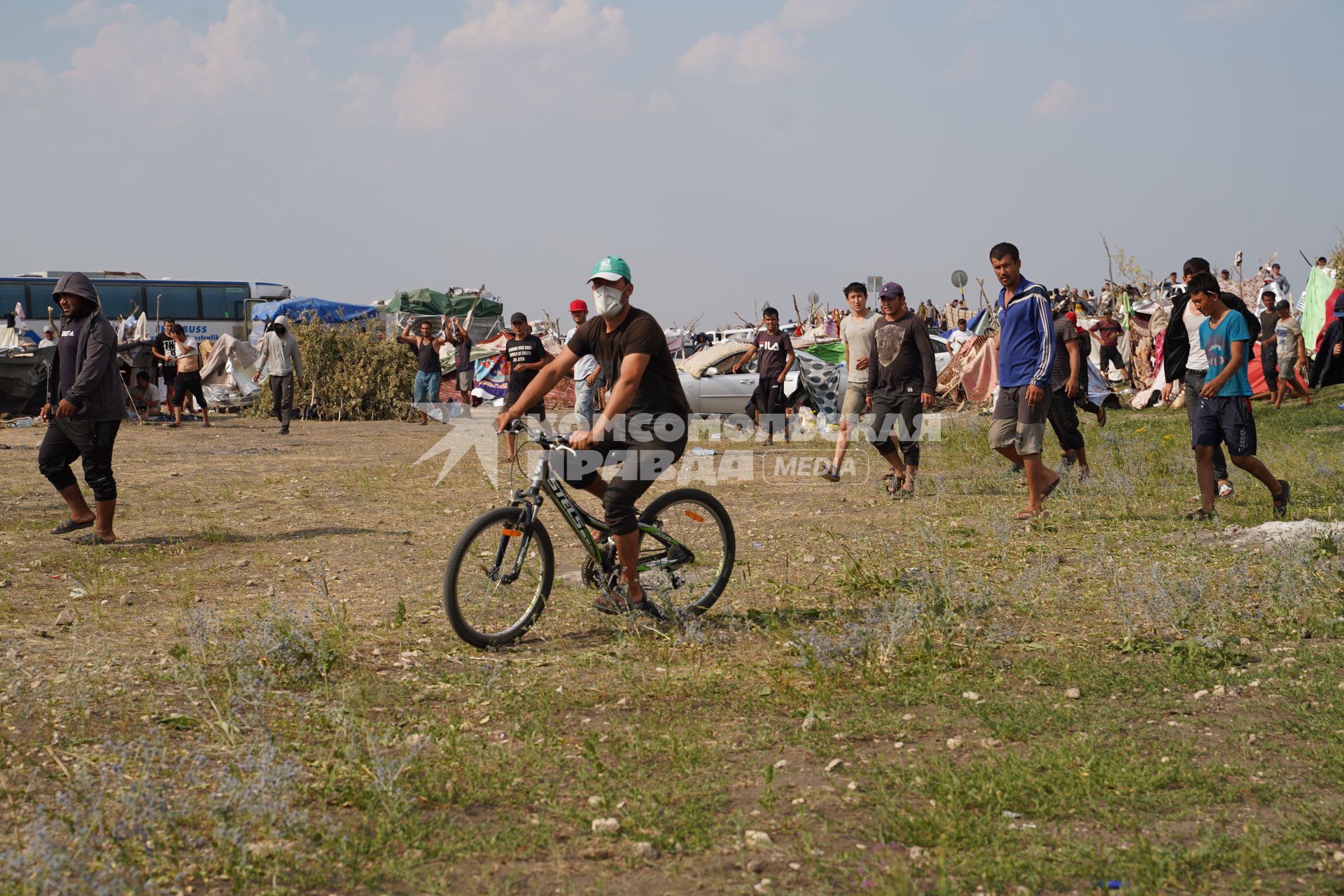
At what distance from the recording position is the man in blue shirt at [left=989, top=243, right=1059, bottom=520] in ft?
27.7

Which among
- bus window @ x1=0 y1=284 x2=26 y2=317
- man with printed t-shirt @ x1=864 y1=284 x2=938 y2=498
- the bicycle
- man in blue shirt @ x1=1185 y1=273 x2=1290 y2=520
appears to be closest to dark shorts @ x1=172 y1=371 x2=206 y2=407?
man with printed t-shirt @ x1=864 y1=284 x2=938 y2=498

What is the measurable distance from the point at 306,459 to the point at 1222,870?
1330 cm

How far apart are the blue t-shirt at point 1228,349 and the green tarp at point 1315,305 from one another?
573 inches

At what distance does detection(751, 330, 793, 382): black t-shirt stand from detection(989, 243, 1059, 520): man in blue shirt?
25.1 feet

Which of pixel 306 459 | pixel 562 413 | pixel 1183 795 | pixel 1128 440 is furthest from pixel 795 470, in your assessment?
pixel 562 413

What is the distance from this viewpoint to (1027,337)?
852 centimetres

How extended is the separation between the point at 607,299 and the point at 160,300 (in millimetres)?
34047

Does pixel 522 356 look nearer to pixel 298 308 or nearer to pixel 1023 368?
pixel 1023 368

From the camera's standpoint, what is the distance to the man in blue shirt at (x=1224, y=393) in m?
8.06

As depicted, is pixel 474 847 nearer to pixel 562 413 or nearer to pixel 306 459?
pixel 306 459

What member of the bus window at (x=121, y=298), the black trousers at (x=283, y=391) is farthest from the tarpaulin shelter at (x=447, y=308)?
the black trousers at (x=283, y=391)

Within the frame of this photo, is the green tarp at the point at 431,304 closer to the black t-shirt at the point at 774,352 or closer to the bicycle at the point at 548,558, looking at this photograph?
the black t-shirt at the point at 774,352

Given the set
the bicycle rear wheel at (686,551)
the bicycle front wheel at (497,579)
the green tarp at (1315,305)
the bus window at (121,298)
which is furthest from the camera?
the bus window at (121,298)

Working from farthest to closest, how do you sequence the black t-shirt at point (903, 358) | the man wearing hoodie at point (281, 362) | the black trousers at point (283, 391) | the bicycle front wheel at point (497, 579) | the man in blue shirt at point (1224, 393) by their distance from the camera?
the black trousers at point (283, 391) < the man wearing hoodie at point (281, 362) < the black t-shirt at point (903, 358) < the man in blue shirt at point (1224, 393) < the bicycle front wheel at point (497, 579)
